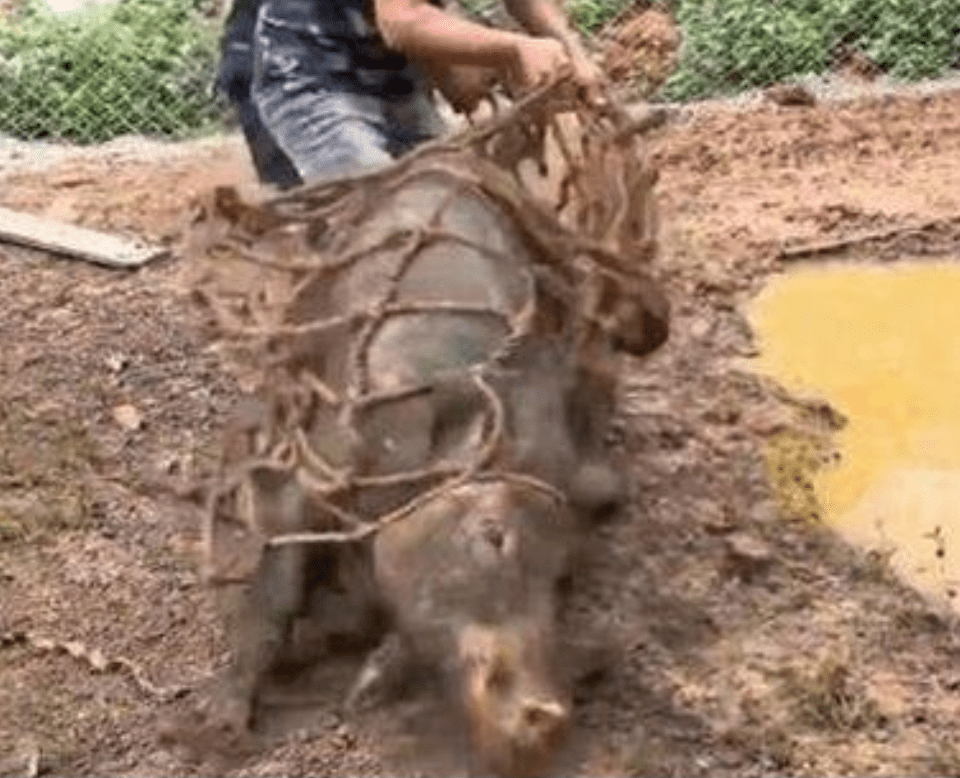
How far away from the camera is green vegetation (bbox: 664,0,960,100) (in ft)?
27.1

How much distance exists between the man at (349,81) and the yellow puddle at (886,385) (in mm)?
1117

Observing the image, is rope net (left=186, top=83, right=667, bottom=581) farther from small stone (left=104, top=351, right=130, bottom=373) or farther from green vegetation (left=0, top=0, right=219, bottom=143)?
green vegetation (left=0, top=0, right=219, bottom=143)

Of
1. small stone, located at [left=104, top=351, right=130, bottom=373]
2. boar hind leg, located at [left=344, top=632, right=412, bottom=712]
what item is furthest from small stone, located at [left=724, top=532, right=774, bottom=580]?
small stone, located at [left=104, top=351, right=130, bottom=373]

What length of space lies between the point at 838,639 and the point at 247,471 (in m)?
1.18

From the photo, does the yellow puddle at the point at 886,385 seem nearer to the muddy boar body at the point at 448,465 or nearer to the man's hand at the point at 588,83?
the muddy boar body at the point at 448,465

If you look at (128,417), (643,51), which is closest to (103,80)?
(643,51)

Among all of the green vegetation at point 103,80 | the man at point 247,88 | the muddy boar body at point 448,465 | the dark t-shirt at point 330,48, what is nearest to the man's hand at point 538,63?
the muddy boar body at point 448,465

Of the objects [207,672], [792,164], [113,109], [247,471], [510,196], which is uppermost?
[510,196]

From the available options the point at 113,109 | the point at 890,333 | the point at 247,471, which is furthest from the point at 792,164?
the point at 247,471

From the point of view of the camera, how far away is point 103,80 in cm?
837

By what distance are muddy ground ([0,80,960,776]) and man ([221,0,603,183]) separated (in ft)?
2.62

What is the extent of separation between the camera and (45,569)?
17.1 ft

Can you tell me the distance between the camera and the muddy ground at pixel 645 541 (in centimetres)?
433

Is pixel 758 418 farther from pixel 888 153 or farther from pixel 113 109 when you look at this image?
pixel 113 109
